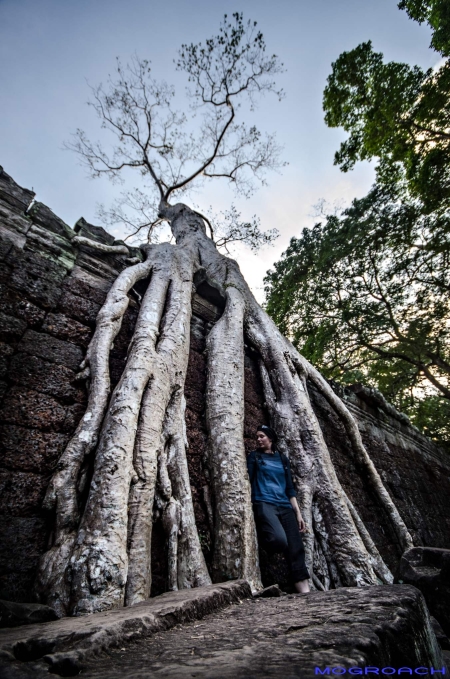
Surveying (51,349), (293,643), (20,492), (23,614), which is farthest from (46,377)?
(293,643)

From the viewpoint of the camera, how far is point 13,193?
225 centimetres

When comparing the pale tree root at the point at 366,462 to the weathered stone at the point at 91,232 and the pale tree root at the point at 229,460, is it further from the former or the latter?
the weathered stone at the point at 91,232

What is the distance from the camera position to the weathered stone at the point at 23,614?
3.02 feet

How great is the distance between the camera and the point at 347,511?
6.69 feet

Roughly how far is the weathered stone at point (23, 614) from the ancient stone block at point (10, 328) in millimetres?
1183

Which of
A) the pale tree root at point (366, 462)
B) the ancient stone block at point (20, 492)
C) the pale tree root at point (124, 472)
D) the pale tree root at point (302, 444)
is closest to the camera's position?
the pale tree root at point (124, 472)

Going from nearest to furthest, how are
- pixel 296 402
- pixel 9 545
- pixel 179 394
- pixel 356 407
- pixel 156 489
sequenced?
pixel 9 545, pixel 156 489, pixel 179 394, pixel 296 402, pixel 356 407

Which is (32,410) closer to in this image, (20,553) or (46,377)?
(46,377)

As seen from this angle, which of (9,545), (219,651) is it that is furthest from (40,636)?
(9,545)

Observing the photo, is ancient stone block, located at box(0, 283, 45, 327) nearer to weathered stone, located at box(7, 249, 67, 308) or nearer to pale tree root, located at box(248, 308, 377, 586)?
weathered stone, located at box(7, 249, 67, 308)

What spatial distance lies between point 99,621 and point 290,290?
6.82 meters

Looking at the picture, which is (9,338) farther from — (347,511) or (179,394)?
(347,511)

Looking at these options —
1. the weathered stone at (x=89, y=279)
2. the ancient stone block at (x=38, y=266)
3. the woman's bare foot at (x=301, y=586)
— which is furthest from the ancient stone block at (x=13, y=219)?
the woman's bare foot at (x=301, y=586)

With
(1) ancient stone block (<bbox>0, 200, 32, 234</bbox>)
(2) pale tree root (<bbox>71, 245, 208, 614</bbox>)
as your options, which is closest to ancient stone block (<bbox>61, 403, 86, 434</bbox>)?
(2) pale tree root (<bbox>71, 245, 208, 614</bbox>)
